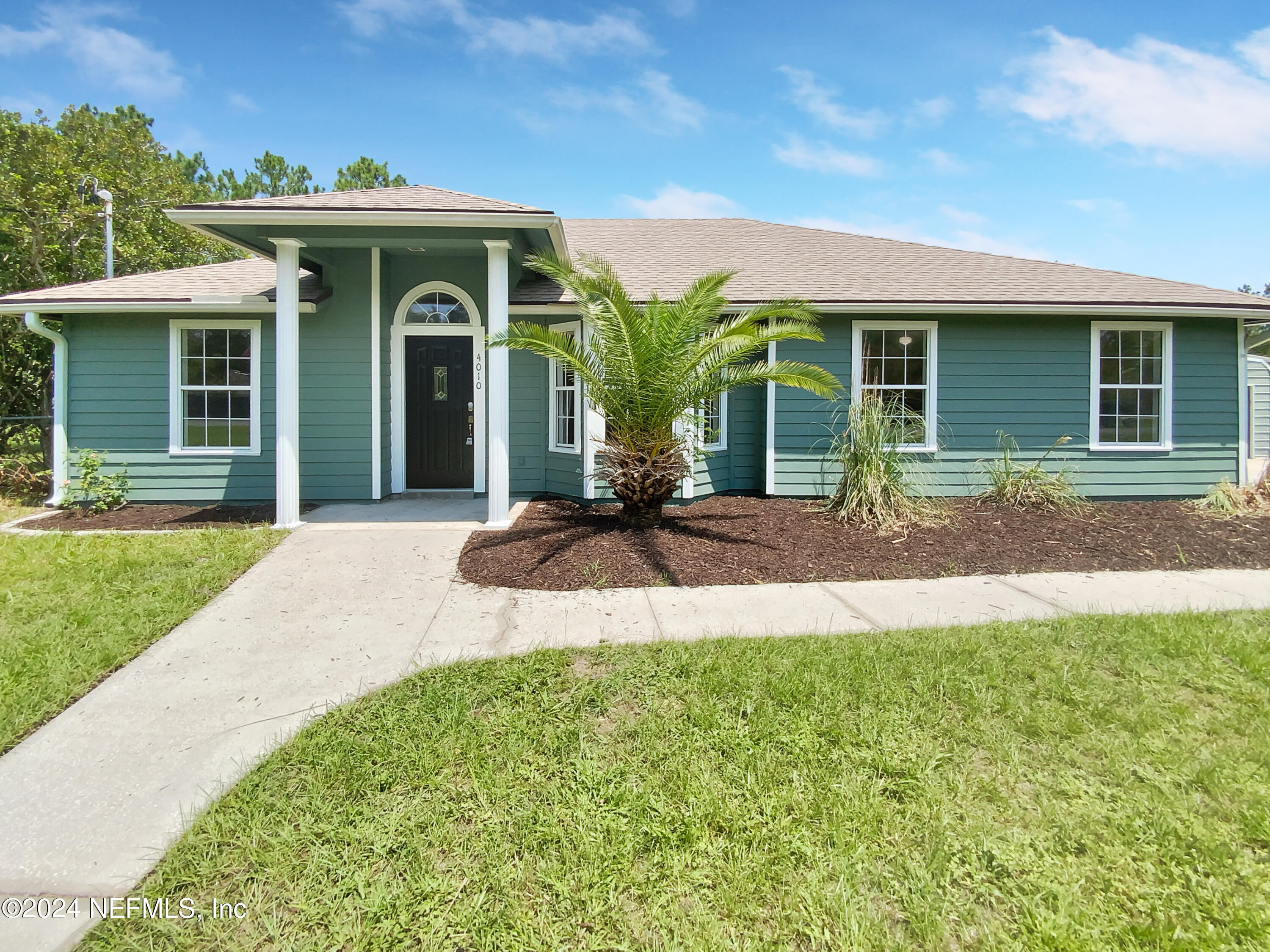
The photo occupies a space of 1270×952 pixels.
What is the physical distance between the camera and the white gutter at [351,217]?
6566 mm

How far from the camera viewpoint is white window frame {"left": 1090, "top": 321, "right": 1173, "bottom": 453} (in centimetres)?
938

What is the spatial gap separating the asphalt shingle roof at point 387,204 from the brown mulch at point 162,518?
3482 mm

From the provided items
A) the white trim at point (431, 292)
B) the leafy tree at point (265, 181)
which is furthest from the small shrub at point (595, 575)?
the leafy tree at point (265, 181)

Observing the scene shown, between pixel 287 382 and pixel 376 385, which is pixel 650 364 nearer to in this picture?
pixel 287 382

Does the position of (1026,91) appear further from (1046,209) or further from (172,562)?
(172,562)

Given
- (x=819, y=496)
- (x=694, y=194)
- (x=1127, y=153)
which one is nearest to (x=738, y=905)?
(x=819, y=496)

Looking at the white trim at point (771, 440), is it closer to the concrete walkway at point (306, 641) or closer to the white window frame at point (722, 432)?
the white window frame at point (722, 432)

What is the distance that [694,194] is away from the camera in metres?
21.6

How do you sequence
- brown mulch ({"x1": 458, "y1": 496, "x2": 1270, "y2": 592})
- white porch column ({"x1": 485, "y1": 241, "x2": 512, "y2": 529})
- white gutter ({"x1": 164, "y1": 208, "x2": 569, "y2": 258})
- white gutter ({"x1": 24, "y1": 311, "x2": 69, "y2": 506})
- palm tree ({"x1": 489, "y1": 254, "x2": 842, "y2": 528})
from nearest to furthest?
brown mulch ({"x1": 458, "y1": 496, "x2": 1270, "y2": 592}) → palm tree ({"x1": 489, "y1": 254, "x2": 842, "y2": 528}) → white gutter ({"x1": 164, "y1": 208, "x2": 569, "y2": 258}) → white porch column ({"x1": 485, "y1": 241, "x2": 512, "y2": 529}) → white gutter ({"x1": 24, "y1": 311, "x2": 69, "y2": 506})

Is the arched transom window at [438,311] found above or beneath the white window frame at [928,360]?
above

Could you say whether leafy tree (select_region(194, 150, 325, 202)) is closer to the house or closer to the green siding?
the house

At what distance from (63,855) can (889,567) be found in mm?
5855

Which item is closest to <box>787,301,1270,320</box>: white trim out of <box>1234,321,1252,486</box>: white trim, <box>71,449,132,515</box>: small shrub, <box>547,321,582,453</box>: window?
<box>1234,321,1252,486</box>: white trim

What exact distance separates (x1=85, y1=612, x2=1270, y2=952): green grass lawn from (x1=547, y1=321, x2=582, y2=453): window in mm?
5603
